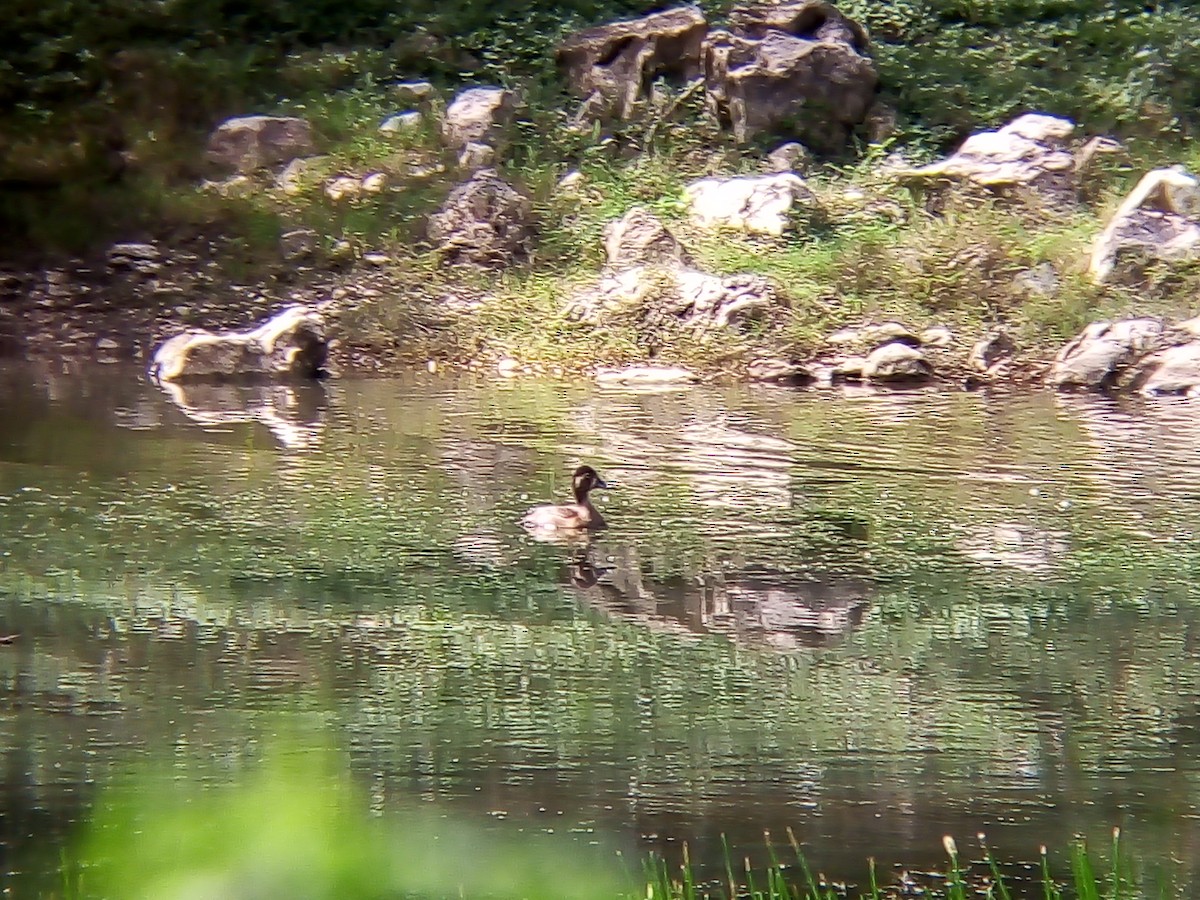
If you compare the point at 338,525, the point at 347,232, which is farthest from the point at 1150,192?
the point at 338,525

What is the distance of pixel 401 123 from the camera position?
16922mm

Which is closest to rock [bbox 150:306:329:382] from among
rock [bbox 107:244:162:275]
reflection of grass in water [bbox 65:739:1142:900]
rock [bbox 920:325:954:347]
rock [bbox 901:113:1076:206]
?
rock [bbox 107:244:162:275]

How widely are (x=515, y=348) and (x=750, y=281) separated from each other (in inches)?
76.4

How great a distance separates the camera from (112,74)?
17594mm

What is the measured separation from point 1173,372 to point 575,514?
6541mm

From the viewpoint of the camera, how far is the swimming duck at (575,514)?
24.9 ft

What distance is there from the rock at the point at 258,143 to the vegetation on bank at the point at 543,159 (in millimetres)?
214

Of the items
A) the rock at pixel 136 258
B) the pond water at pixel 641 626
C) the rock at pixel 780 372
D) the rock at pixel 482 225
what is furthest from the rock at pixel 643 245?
the pond water at pixel 641 626

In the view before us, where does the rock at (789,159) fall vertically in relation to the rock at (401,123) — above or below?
below

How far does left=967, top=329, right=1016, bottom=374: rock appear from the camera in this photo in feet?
44.0

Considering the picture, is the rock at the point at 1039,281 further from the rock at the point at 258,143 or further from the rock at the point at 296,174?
the rock at the point at 258,143

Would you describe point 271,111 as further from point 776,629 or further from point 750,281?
point 776,629

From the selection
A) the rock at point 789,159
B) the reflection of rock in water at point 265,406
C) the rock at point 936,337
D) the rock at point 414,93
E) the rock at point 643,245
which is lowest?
the reflection of rock in water at point 265,406

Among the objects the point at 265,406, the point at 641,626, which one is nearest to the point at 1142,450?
the point at 641,626
